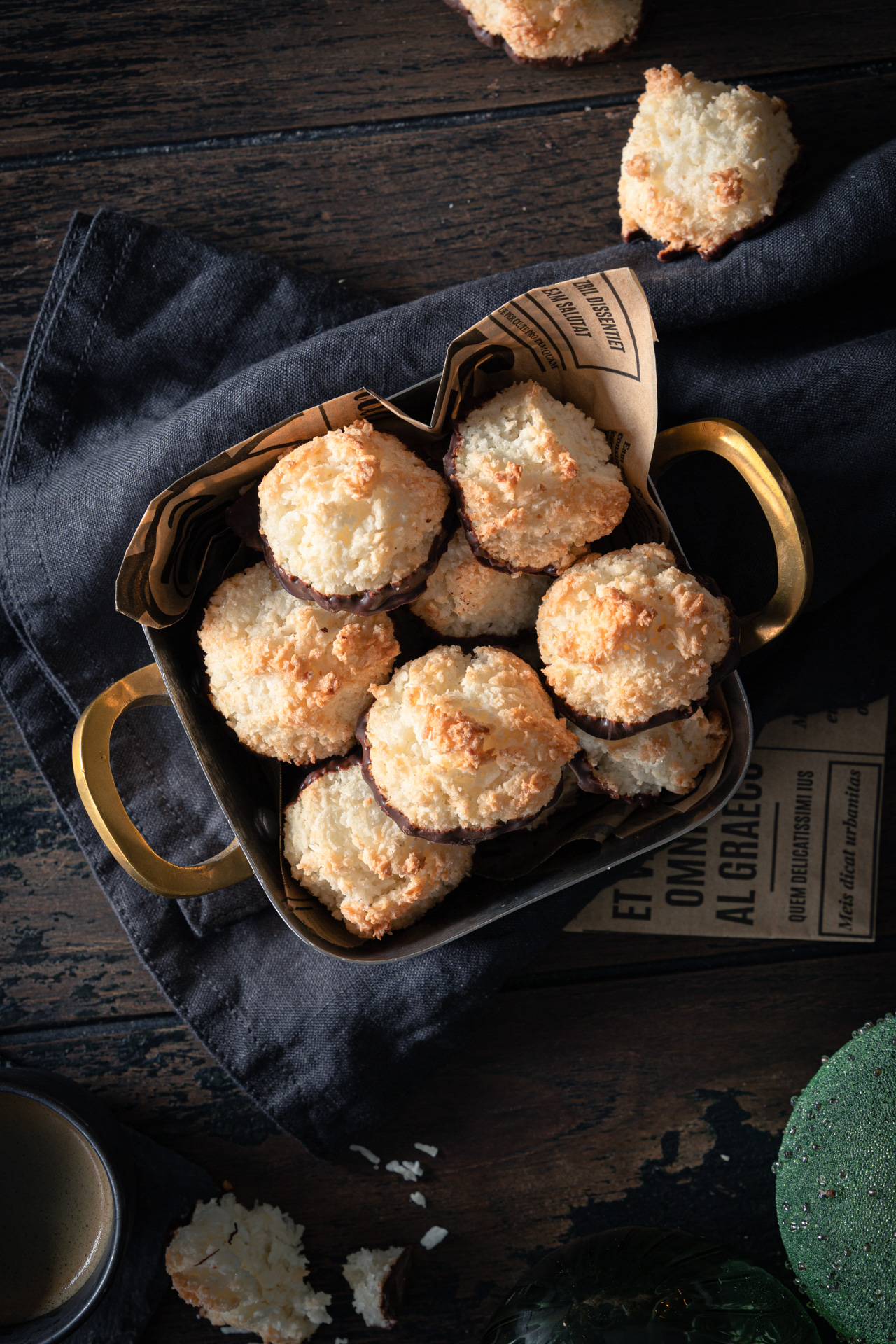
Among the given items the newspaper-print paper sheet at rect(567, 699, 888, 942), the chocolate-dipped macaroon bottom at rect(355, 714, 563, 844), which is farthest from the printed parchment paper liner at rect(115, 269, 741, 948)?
the newspaper-print paper sheet at rect(567, 699, 888, 942)

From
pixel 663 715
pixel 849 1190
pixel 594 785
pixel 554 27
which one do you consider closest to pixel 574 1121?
pixel 849 1190

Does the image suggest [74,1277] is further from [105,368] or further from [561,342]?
[561,342]

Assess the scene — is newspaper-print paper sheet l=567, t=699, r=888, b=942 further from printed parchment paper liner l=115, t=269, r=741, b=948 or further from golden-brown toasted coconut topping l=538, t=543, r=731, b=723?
golden-brown toasted coconut topping l=538, t=543, r=731, b=723

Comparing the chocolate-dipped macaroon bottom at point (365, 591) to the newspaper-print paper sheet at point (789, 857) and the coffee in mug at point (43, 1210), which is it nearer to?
the newspaper-print paper sheet at point (789, 857)

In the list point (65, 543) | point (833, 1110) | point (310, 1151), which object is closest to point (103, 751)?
point (65, 543)

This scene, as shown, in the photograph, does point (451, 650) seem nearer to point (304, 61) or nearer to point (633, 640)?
point (633, 640)
